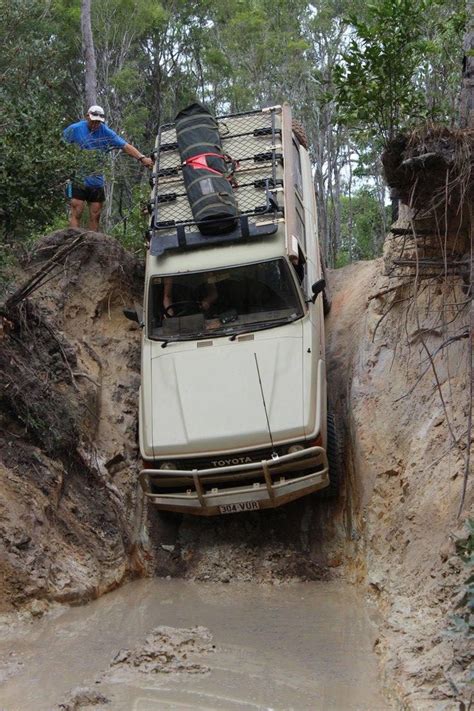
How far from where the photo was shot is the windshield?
8.68 m

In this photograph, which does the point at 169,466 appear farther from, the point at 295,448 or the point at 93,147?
the point at 93,147

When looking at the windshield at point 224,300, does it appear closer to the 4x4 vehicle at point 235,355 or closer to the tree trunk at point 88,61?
the 4x4 vehicle at point 235,355

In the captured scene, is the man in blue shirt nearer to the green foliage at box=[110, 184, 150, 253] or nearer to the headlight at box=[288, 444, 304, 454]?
the green foliage at box=[110, 184, 150, 253]

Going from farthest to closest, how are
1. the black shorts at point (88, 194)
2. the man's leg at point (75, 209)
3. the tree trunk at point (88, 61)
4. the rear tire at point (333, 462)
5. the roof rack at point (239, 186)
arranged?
the tree trunk at point (88, 61) → the man's leg at point (75, 209) → the black shorts at point (88, 194) → the roof rack at point (239, 186) → the rear tire at point (333, 462)

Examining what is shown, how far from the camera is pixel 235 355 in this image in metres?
8.29

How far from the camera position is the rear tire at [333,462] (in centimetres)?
846

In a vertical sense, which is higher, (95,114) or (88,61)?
(88,61)

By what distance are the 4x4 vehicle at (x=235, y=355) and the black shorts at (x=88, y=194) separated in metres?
1.19

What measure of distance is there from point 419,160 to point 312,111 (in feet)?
50.0

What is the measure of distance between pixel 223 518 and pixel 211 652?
7.54ft

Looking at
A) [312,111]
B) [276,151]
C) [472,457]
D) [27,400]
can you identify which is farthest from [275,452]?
[312,111]

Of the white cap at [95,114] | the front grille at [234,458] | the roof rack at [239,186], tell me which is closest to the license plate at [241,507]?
the front grille at [234,458]

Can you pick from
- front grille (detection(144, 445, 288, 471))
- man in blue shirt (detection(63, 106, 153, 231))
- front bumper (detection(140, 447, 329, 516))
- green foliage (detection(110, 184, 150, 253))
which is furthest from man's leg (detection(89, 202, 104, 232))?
front grille (detection(144, 445, 288, 471))

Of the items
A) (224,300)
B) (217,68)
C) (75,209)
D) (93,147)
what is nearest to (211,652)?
(224,300)
